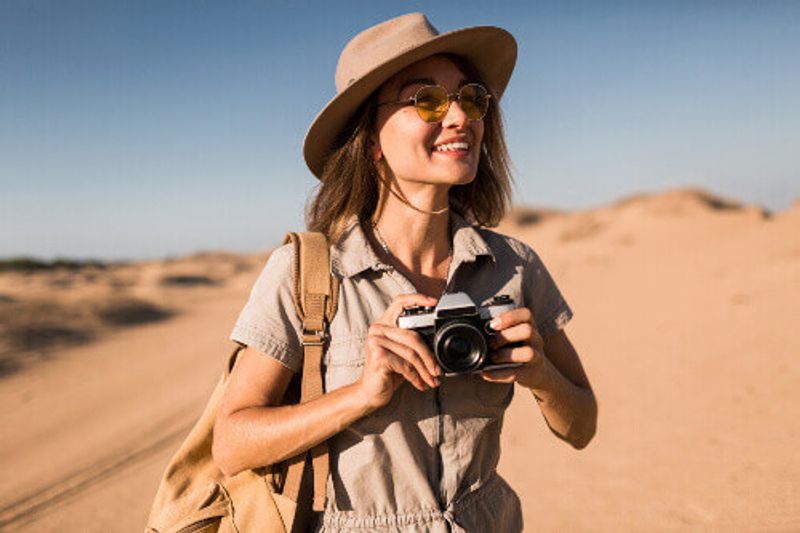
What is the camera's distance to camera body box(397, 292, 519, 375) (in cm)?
164

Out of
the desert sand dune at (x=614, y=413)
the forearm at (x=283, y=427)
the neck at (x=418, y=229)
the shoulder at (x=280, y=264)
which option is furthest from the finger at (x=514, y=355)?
the desert sand dune at (x=614, y=413)

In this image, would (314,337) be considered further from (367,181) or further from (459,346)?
(367,181)

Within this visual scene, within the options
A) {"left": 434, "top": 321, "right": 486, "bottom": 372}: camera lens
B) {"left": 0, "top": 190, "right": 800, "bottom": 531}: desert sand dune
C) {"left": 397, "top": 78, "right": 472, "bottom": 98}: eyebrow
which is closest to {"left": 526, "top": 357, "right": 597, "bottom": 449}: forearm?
{"left": 434, "top": 321, "right": 486, "bottom": 372}: camera lens

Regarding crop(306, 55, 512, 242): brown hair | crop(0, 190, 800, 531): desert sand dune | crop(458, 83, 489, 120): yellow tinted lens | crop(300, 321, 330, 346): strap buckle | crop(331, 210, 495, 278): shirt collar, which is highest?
crop(458, 83, 489, 120): yellow tinted lens

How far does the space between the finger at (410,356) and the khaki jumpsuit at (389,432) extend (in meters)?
0.16

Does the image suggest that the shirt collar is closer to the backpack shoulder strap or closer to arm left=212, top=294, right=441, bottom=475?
the backpack shoulder strap

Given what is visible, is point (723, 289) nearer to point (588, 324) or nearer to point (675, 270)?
point (588, 324)

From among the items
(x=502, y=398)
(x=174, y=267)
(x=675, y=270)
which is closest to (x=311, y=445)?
(x=502, y=398)

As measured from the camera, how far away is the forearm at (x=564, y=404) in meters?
1.89

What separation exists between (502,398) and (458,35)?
3.54 feet

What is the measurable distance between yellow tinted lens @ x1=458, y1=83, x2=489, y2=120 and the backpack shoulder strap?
641mm

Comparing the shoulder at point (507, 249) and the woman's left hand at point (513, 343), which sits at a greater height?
the shoulder at point (507, 249)

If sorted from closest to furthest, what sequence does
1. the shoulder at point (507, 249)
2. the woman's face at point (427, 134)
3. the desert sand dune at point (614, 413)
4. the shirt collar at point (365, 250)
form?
the shirt collar at point (365, 250)
the woman's face at point (427, 134)
the shoulder at point (507, 249)
the desert sand dune at point (614, 413)

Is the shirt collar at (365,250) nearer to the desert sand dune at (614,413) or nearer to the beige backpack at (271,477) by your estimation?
the beige backpack at (271,477)
